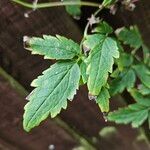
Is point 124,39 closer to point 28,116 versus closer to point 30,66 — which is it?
point 30,66

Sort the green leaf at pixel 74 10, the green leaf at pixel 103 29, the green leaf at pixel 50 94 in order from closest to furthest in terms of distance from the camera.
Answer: the green leaf at pixel 50 94
the green leaf at pixel 103 29
the green leaf at pixel 74 10

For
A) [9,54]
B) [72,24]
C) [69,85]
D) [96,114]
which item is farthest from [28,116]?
[96,114]

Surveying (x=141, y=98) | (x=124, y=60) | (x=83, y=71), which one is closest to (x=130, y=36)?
(x=124, y=60)

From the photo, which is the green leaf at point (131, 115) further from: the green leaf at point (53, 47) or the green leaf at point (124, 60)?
the green leaf at point (53, 47)

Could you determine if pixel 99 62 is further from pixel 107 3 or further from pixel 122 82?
pixel 122 82

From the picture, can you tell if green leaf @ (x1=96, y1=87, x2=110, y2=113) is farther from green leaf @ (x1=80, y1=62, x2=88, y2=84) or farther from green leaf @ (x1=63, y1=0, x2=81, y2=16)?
green leaf @ (x1=63, y1=0, x2=81, y2=16)

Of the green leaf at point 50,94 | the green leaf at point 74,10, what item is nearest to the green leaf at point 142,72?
the green leaf at point 74,10
